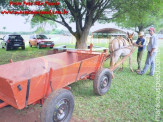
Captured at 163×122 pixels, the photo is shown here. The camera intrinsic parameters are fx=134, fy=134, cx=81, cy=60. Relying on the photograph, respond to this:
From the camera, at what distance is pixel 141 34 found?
6020 mm

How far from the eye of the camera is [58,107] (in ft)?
7.69

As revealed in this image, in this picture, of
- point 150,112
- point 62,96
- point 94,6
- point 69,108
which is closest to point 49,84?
point 62,96

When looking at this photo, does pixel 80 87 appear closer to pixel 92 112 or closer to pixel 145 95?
pixel 92 112

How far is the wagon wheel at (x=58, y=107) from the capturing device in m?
2.11

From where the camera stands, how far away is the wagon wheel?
2113 millimetres

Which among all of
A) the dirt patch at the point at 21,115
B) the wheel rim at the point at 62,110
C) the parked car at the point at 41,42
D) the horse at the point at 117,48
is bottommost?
the dirt patch at the point at 21,115

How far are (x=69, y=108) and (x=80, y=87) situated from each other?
70.2 inches

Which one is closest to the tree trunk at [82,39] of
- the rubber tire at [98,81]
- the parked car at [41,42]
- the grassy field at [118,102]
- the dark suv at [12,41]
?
the parked car at [41,42]

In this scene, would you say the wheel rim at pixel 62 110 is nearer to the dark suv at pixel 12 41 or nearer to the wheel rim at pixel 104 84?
the wheel rim at pixel 104 84

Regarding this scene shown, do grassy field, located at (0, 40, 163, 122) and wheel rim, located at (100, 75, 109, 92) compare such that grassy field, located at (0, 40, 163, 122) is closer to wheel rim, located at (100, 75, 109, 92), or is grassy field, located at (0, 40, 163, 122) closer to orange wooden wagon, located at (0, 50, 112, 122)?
wheel rim, located at (100, 75, 109, 92)

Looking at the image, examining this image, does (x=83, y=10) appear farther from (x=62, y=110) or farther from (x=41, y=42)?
(x=62, y=110)

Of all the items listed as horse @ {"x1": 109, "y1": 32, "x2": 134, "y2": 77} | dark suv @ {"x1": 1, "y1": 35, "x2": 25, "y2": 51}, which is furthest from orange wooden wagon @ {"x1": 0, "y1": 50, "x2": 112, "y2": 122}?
dark suv @ {"x1": 1, "y1": 35, "x2": 25, "y2": 51}

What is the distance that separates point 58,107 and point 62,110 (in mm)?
205

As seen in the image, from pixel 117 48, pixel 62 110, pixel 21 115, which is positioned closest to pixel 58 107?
pixel 62 110
